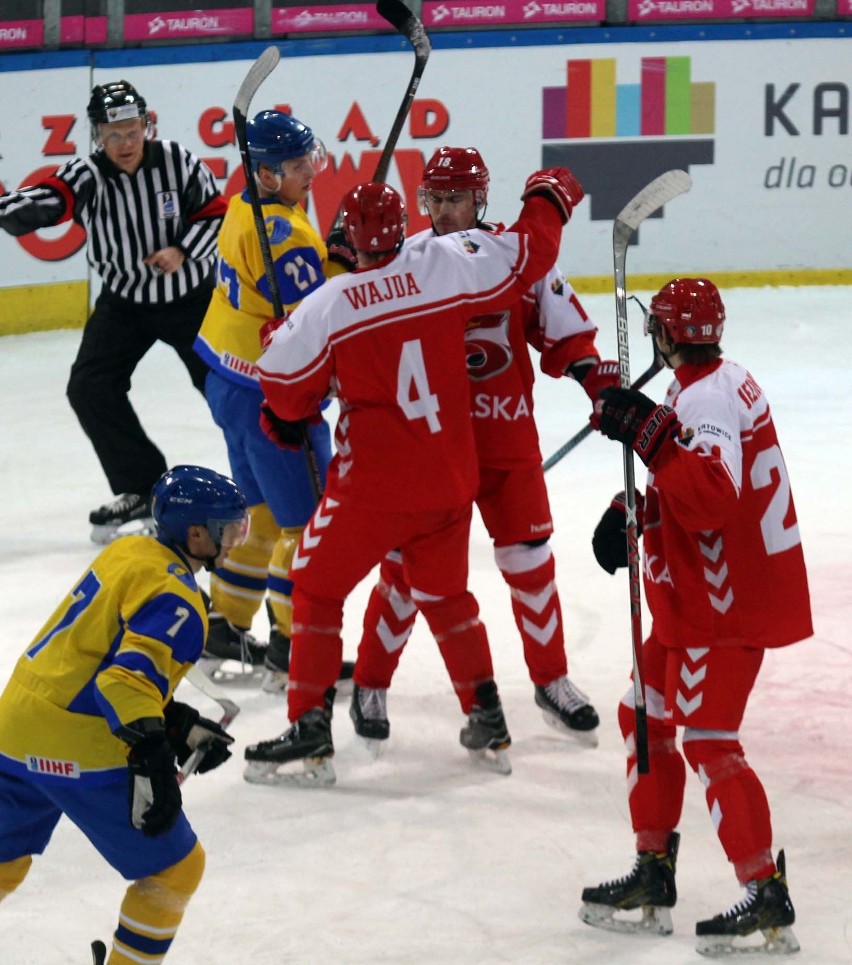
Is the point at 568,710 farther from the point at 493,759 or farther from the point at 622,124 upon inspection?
the point at 622,124

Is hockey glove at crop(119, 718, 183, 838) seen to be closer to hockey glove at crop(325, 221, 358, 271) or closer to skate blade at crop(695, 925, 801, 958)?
skate blade at crop(695, 925, 801, 958)

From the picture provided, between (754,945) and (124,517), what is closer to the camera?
(754,945)

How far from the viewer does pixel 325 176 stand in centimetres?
841

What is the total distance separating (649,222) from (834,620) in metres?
4.48

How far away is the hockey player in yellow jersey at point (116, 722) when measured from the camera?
8.03ft

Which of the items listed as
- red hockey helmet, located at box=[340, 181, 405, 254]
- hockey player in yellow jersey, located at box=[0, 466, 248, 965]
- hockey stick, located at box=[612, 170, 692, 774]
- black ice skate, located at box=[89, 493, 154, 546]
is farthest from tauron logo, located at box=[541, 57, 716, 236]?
hockey player in yellow jersey, located at box=[0, 466, 248, 965]

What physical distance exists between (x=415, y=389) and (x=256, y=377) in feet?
2.72

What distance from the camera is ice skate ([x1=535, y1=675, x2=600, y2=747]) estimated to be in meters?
3.85

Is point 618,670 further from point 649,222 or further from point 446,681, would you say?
point 649,222

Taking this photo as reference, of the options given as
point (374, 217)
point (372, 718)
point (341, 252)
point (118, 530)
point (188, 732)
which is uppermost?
point (374, 217)

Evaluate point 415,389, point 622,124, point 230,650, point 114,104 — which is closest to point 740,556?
point 415,389

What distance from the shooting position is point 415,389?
3.40 metres

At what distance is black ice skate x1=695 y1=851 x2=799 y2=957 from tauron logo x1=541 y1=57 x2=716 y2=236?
6107 mm

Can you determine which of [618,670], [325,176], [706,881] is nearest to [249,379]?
[618,670]
